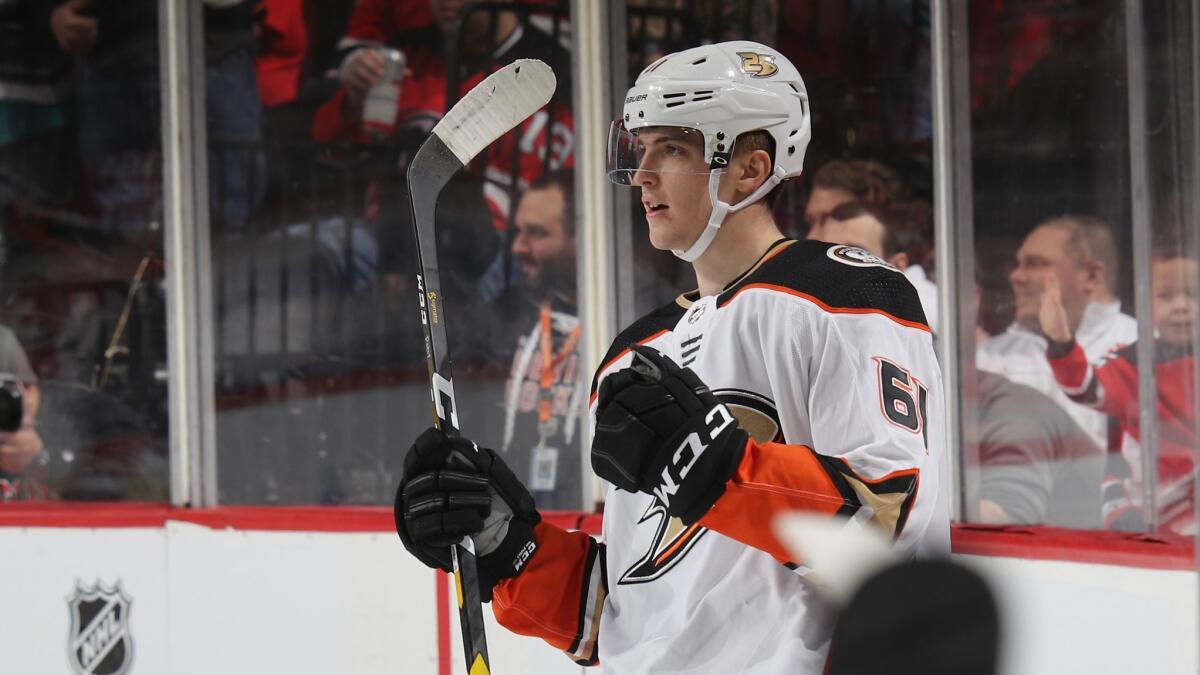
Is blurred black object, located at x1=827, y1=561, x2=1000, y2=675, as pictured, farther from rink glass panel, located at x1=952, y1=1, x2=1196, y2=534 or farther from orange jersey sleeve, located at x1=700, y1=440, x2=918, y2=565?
rink glass panel, located at x1=952, y1=1, x2=1196, y2=534

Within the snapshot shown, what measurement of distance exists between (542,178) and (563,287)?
0.26 metres

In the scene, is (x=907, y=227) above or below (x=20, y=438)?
above

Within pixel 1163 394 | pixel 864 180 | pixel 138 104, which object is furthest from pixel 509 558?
pixel 138 104

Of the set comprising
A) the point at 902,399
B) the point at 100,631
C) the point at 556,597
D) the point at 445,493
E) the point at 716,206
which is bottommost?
the point at 100,631

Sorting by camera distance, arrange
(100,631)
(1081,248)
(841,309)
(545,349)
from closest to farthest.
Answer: (841,309), (1081,248), (100,631), (545,349)

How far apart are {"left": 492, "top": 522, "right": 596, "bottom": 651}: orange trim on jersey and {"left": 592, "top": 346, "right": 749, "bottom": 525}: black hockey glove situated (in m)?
0.41

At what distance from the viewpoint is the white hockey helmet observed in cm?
159

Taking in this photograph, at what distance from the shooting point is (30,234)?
3.90 metres

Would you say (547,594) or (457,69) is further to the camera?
(457,69)

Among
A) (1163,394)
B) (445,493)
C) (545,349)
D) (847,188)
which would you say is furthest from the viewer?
(545,349)

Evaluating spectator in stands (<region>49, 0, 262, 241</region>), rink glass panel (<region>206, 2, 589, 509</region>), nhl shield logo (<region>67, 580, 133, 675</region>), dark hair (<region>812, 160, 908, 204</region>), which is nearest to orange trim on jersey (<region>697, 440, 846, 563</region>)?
dark hair (<region>812, 160, 908, 204</region>)

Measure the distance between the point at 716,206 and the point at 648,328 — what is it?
0.22m

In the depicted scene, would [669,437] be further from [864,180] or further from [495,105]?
[864,180]

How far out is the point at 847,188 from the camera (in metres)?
3.11
